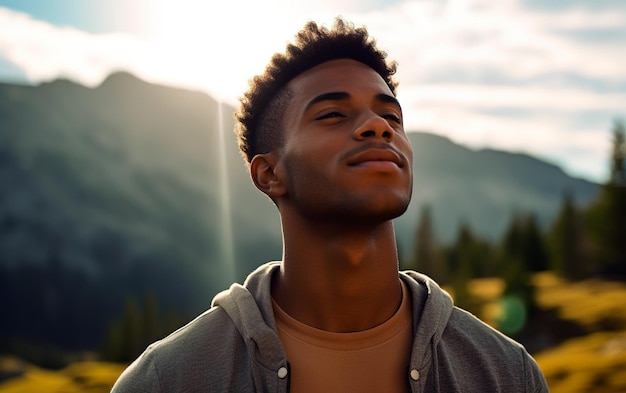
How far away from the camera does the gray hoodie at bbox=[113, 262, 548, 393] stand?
3.99 metres

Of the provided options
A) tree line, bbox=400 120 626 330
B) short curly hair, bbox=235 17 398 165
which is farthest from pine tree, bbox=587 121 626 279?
short curly hair, bbox=235 17 398 165

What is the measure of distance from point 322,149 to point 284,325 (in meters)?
1.24

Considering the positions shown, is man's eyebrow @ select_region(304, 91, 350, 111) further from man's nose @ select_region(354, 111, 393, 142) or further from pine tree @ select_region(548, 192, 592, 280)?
pine tree @ select_region(548, 192, 592, 280)

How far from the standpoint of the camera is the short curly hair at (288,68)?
5027 mm

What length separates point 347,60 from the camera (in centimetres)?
501

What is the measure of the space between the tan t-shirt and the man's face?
2.61 feet

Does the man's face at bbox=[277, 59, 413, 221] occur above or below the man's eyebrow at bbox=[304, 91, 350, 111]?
below

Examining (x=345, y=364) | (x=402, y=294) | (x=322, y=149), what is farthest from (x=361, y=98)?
(x=345, y=364)

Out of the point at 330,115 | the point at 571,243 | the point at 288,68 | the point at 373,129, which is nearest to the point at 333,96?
the point at 330,115

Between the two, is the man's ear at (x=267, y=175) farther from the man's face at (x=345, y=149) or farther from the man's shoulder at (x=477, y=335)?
the man's shoulder at (x=477, y=335)

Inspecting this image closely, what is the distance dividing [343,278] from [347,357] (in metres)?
0.53

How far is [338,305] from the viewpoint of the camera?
4.29 metres

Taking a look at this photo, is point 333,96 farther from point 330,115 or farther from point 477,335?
point 477,335

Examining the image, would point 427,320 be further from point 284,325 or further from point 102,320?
point 102,320
